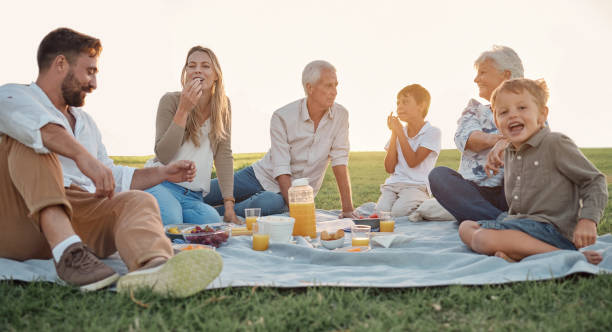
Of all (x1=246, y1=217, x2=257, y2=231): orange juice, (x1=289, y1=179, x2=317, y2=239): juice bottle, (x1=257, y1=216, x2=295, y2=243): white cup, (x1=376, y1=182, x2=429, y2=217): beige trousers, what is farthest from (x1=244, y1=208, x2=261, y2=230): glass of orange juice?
(x1=376, y1=182, x2=429, y2=217): beige trousers

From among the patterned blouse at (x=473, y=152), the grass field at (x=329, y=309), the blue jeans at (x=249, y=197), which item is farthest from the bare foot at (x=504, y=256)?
the blue jeans at (x=249, y=197)

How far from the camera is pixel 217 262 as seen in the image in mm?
2076

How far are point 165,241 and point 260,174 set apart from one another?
3.30 metres

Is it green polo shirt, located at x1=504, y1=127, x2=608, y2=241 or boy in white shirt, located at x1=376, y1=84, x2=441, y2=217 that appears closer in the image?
green polo shirt, located at x1=504, y1=127, x2=608, y2=241

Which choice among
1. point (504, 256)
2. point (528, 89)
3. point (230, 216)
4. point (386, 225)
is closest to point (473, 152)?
point (386, 225)

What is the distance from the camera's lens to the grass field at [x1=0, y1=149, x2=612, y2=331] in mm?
1834

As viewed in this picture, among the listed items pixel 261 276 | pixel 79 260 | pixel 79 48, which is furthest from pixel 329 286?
pixel 79 48

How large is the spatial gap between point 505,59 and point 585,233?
1981 millimetres

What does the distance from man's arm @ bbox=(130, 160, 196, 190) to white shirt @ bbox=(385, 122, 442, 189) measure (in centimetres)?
296

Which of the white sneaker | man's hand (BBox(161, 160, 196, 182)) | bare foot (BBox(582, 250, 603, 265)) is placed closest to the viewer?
the white sneaker

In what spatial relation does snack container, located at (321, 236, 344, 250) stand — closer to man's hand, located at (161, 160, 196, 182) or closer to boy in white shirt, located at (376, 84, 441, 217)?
man's hand, located at (161, 160, 196, 182)

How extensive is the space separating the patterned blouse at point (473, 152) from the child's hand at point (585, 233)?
1.46m

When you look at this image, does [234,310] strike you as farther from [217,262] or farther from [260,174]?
[260,174]

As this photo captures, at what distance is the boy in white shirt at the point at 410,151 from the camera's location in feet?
17.4
